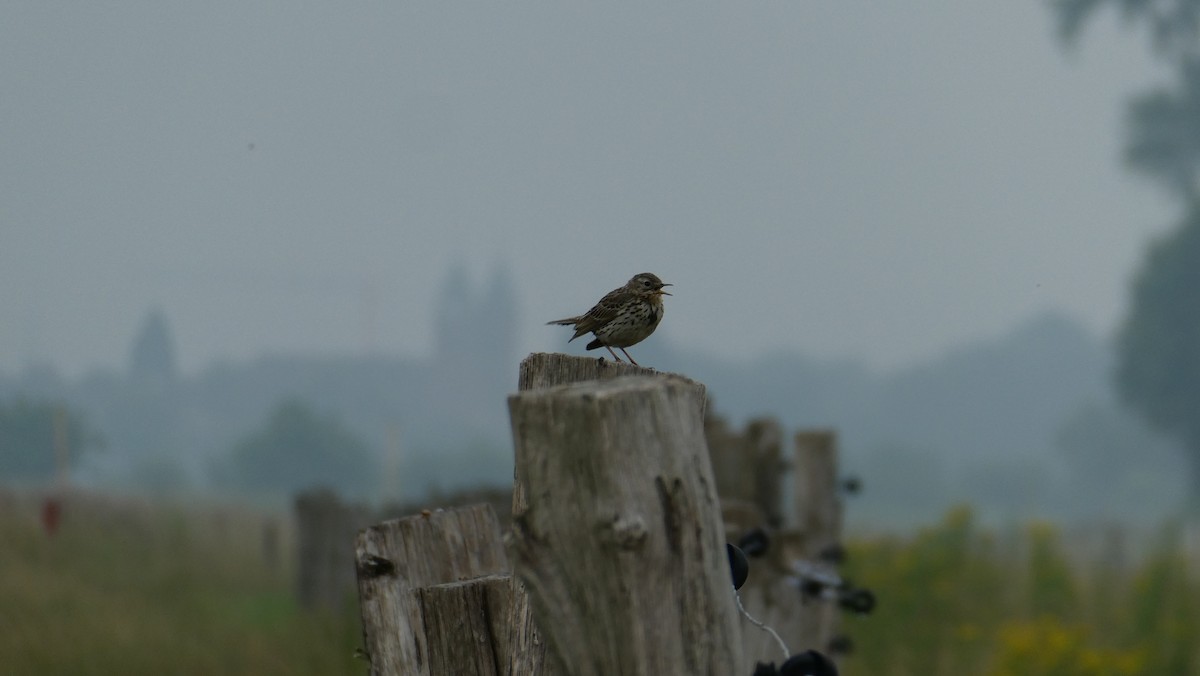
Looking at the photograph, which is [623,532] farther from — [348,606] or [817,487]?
[348,606]

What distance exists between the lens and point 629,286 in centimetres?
412

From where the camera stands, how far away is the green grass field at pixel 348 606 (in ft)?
29.5

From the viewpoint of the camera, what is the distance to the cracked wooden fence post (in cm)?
198

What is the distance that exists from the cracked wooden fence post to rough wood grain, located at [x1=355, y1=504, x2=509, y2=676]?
1.20 m

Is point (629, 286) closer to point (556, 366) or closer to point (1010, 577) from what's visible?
point (556, 366)

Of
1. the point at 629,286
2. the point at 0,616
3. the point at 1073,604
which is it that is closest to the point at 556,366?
the point at 629,286

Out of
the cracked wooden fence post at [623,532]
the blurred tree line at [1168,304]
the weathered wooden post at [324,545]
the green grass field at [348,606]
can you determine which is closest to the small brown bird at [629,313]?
the cracked wooden fence post at [623,532]

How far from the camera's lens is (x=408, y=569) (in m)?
3.34

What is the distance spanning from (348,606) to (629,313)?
8.72 meters

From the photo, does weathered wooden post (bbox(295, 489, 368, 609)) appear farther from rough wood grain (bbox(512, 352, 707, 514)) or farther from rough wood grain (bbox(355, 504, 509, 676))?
rough wood grain (bbox(512, 352, 707, 514))

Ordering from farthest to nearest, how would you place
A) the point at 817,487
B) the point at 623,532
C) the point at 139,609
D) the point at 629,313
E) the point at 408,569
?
the point at 139,609
the point at 817,487
the point at 629,313
the point at 408,569
the point at 623,532

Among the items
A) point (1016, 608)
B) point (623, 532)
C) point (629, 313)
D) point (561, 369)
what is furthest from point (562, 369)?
point (1016, 608)

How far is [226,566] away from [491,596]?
38.3ft

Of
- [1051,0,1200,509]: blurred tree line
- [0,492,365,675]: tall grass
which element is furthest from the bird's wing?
[1051,0,1200,509]: blurred tree line
